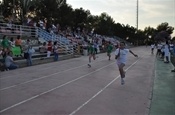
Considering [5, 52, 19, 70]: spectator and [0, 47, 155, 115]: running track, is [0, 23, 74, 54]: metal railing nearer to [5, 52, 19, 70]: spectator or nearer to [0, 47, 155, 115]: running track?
[5, 52, 19, 70]: spectator

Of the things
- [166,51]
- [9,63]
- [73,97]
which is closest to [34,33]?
[9,63]

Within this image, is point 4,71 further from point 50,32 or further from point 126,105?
point 50,32

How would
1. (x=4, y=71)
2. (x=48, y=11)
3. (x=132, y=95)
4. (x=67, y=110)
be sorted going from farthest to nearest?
(x=48, y=11) < (x=4, y=71) < (x=132, y=95) < (x=67, y=110)

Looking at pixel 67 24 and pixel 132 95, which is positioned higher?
pixel 67 24

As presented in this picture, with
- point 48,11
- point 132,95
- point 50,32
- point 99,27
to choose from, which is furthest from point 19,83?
point 99,27

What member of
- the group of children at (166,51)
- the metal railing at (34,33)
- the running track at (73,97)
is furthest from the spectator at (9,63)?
the group of children at (166,51)

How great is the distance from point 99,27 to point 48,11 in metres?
29.7

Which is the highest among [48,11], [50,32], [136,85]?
[48,11]

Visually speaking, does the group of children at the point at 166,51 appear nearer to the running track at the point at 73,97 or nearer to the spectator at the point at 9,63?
the running track at the point at 73,97

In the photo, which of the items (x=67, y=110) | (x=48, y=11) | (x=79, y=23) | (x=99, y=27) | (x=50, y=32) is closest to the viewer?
(x=67, y=110)

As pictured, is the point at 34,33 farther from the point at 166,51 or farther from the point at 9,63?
the point at 166,51

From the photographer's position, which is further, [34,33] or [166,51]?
[34,33]

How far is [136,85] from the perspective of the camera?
41.3 ft

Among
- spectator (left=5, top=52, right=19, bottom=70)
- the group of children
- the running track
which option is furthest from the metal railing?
the running track
